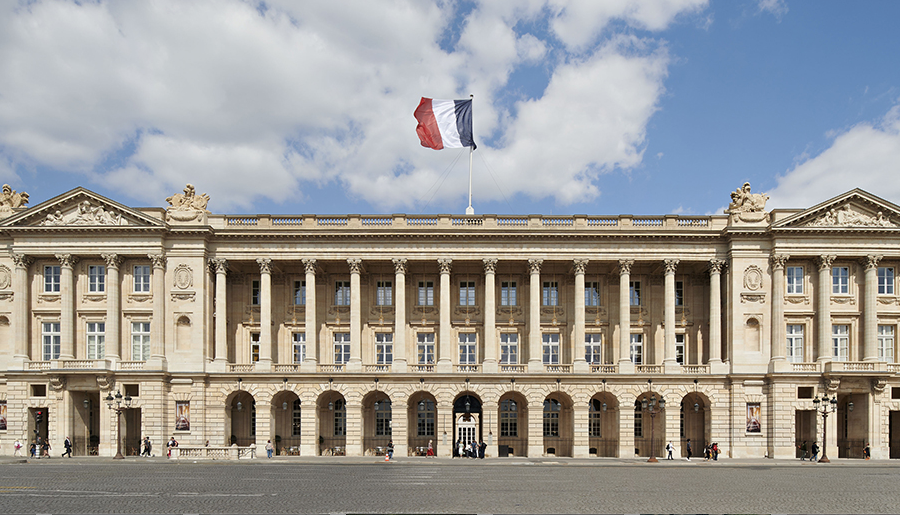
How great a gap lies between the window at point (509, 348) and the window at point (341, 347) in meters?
12.6

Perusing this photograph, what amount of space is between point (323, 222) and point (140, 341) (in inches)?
653

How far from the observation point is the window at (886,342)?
5597 centimetres

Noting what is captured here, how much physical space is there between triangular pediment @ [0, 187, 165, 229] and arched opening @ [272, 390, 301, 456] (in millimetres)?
16636

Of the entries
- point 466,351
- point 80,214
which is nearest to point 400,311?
point 466,351

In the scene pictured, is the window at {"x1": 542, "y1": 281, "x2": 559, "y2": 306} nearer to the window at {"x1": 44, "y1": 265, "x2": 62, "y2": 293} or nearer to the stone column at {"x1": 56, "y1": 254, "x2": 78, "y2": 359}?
the stone column at {"x1": 56, "y1": 254, "x2": 78, "y2": 359}

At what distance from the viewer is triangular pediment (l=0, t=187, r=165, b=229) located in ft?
181

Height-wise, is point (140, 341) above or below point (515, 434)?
above

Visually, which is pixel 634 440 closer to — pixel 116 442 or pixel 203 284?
pixel 203 284

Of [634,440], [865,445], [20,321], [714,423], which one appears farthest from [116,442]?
[865,445]

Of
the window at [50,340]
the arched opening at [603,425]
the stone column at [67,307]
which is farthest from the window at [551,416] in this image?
the window at [50,340]

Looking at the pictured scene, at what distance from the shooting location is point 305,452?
181 feet

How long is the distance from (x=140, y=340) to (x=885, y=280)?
188 feet

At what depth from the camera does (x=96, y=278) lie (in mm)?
56750

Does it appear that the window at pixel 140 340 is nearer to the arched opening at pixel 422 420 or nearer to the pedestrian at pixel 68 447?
the pedestrian at pixel 68 447
